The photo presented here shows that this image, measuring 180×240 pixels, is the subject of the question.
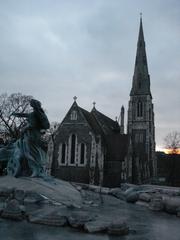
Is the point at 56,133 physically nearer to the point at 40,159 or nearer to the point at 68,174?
the point at 68,174

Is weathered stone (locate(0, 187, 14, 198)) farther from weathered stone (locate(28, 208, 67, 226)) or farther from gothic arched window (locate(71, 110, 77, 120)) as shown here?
gothic arched window (locate(71, 110, 77, 120))

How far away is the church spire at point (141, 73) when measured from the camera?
57.4 m

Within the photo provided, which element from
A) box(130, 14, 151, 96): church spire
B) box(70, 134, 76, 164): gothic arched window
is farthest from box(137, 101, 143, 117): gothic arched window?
box(70, 134, 76, 164): gothic arched window

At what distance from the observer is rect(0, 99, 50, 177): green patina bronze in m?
11.7

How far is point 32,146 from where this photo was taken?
12086 millimetres

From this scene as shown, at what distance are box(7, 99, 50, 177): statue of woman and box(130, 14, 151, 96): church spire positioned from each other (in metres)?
46.7

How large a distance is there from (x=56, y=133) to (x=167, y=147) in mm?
24369

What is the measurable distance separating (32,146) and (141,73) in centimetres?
4951

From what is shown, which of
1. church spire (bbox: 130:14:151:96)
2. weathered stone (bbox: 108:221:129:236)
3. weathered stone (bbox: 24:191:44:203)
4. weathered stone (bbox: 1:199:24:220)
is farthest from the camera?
church spire (bbox: 130:14:151:96)

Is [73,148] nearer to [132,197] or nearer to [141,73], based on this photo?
[141,73]

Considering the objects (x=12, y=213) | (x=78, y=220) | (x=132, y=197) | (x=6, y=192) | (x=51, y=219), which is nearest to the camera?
(x=78, y=220)

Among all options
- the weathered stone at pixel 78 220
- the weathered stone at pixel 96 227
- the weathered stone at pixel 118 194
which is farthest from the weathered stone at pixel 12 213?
the weathered stone at pixel 118 194

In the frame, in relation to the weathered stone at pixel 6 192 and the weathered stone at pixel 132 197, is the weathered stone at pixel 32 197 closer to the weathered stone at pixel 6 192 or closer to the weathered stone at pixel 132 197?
the weathered stone at pixel 6 192

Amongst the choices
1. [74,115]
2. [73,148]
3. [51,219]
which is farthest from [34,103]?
[74,115]
